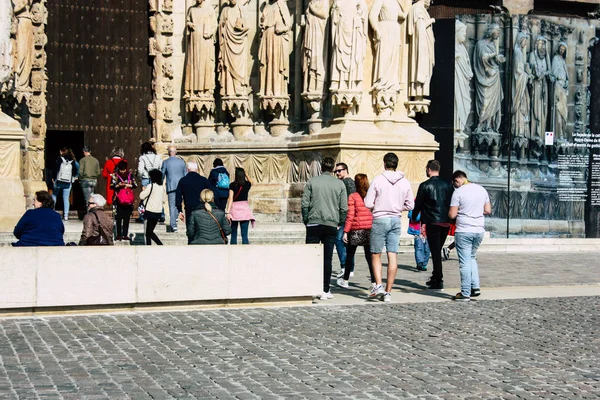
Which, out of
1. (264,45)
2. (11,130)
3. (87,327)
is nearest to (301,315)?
(87,327)

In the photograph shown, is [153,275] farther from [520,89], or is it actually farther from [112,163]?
[520,89]

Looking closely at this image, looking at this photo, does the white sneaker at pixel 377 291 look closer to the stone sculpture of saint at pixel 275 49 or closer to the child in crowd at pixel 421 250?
the child in crowd at pixel 421 250

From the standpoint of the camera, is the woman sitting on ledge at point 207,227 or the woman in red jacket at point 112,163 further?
the woman in red jacket at point 112,163

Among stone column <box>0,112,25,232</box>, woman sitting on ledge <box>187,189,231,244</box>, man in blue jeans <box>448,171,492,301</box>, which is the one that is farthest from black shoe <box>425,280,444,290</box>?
A: stone column <box>0,112,25,232</box>

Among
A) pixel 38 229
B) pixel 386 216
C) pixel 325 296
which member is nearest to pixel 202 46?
pixel 386 216

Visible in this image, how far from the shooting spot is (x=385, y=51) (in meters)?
23.1

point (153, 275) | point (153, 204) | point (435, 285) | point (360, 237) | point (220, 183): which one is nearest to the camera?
point (153, 275)

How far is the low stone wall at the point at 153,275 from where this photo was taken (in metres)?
12.7

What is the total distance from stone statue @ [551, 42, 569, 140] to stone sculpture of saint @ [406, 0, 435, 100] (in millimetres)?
2557

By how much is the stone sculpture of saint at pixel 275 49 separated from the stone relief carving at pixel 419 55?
2.45 m

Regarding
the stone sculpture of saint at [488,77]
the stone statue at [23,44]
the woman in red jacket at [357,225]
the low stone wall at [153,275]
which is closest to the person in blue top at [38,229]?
the low stone wall at [153,275]

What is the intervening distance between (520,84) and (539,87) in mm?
456

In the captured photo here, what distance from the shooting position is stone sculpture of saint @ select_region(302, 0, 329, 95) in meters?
23.2

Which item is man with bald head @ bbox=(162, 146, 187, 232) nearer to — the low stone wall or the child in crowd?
the child in crowd
